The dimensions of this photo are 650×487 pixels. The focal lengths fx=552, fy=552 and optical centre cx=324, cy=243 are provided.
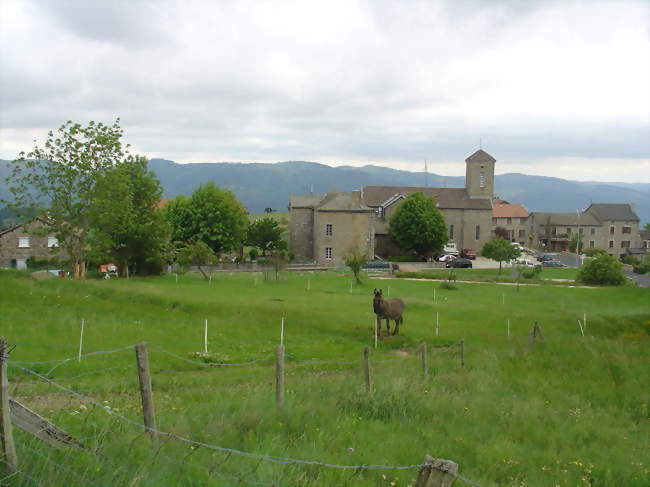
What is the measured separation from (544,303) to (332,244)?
33516mm

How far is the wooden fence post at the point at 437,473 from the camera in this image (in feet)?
14.9

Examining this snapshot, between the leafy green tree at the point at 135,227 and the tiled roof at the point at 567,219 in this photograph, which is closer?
the leafy green tree at the point at 135,227

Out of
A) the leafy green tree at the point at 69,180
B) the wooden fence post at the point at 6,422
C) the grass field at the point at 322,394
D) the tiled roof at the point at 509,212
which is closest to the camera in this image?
the wooden fence post at the point at 6,422

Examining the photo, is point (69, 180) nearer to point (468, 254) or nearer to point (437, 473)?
point (437, 473)

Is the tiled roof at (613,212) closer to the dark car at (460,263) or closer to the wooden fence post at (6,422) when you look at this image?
the dark car at (460,263)

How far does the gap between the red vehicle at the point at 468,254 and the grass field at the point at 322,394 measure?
49183 mm

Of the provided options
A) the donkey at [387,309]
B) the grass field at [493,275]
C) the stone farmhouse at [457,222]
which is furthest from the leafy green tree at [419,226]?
the donkey at [387,309]

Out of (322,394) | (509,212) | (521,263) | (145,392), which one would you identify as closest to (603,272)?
(521,263)

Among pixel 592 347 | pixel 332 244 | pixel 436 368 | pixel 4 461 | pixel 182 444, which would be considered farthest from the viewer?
pixel 332 244

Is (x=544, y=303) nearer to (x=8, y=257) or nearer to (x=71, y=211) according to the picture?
(x=71, y=211)

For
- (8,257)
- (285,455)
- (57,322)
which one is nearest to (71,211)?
(57,322)

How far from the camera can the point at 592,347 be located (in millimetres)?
17625

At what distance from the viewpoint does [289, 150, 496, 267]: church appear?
65.2 m

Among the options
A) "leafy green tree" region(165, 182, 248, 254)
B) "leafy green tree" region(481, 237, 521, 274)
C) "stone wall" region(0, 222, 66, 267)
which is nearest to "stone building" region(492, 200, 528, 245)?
"leafy green tree" region(481, 237, 521, 274)
